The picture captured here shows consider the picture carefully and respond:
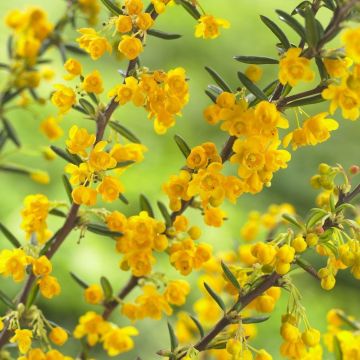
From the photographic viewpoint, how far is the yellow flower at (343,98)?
492mm

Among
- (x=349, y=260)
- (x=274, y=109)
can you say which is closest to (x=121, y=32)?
(x=274, y=109)

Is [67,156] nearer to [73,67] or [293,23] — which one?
[73,67]

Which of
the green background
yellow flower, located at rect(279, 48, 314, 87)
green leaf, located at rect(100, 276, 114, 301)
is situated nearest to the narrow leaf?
green leaf, located at rect(100, 276, 114, 301)

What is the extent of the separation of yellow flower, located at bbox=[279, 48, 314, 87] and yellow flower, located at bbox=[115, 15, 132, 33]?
143 mm

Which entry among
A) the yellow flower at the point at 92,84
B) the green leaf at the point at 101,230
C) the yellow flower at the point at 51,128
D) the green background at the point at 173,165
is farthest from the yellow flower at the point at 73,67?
the green background at the point at 173,165

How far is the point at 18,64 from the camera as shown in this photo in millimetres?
842

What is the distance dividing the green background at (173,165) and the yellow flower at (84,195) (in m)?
0.77

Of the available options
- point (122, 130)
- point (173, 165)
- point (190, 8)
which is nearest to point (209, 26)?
point (190, 8)

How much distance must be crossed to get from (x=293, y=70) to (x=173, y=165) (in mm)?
1946

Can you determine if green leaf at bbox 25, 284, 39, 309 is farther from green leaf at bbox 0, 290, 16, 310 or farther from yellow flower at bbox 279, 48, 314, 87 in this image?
yellow flower at bbox 279, 48, 314, 87

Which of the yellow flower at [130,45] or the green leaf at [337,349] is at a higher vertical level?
the yellow flower at [130,45]

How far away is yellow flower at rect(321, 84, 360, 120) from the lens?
492 mm

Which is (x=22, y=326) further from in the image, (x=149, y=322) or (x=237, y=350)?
(x=149, y=322)

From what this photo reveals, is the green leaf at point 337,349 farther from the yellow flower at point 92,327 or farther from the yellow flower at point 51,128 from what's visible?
the yellow flower at point 51,128
